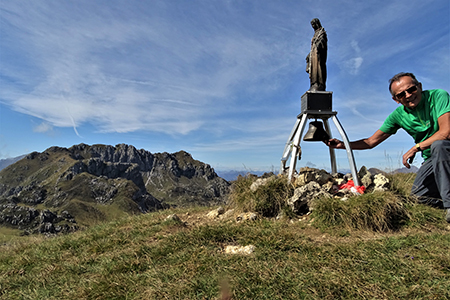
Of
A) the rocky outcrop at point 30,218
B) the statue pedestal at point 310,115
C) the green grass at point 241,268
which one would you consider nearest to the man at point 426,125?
the green grass at point 241,268

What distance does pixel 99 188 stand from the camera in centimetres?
18600

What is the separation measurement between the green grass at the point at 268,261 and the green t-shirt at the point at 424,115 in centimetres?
145

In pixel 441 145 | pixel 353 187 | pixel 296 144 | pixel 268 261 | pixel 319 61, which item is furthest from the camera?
pixel 319 61

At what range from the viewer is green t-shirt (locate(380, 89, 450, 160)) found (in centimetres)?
447

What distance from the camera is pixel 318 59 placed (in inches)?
314

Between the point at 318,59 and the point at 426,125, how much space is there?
4.01 metres

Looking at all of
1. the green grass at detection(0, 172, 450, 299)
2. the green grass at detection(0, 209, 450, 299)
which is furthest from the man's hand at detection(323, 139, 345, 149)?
the green grass at detection(0, 209, 450, 299)

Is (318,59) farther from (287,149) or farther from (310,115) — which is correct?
(287,149)

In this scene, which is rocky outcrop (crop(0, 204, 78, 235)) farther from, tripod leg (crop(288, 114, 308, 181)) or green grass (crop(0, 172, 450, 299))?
tripod leg (crop(288, 114, 308, 181))

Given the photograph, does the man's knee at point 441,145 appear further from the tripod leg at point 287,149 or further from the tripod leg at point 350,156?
the tripod leg at point 287,149

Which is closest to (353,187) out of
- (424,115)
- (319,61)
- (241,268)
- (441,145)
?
(424,115)

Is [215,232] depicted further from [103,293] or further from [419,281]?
[419,281]

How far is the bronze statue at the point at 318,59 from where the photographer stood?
7.90m

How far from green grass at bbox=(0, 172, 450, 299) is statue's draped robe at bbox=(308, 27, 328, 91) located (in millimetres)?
3613
